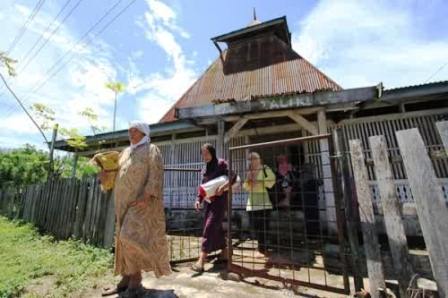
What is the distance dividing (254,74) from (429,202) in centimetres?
949

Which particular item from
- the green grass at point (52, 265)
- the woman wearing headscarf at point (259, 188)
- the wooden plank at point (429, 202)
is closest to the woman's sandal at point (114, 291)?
the green grass at point (52, 265)

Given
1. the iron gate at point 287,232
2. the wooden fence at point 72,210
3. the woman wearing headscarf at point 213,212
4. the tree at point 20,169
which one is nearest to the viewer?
the iron gate at point 287,232

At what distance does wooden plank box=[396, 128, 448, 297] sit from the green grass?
11.6ft

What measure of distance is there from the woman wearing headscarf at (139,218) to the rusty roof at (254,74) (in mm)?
6888

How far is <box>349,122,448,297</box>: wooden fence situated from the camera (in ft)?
6.22

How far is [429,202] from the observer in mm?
1987

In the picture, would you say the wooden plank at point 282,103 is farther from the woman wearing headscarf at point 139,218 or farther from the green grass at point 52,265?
the green grass at point 52,265

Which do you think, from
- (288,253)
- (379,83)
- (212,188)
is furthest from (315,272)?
(379,83)

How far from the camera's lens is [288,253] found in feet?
13.7

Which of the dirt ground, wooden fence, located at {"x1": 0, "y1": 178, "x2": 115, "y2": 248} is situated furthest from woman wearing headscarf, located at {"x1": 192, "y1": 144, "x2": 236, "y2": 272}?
wooden fence, located at {"x1": 0, "y1": 178, "x2": 115, "y2": 248}

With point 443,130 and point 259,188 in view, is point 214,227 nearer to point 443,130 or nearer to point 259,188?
point 259,188

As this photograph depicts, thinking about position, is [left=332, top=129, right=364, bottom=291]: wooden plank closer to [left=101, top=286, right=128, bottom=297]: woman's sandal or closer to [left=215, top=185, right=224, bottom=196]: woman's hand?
[left=215, top=185, right=224, bottom=196]: woman's hand

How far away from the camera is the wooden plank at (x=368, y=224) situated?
215cm

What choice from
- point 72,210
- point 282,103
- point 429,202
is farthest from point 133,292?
point 282,103
